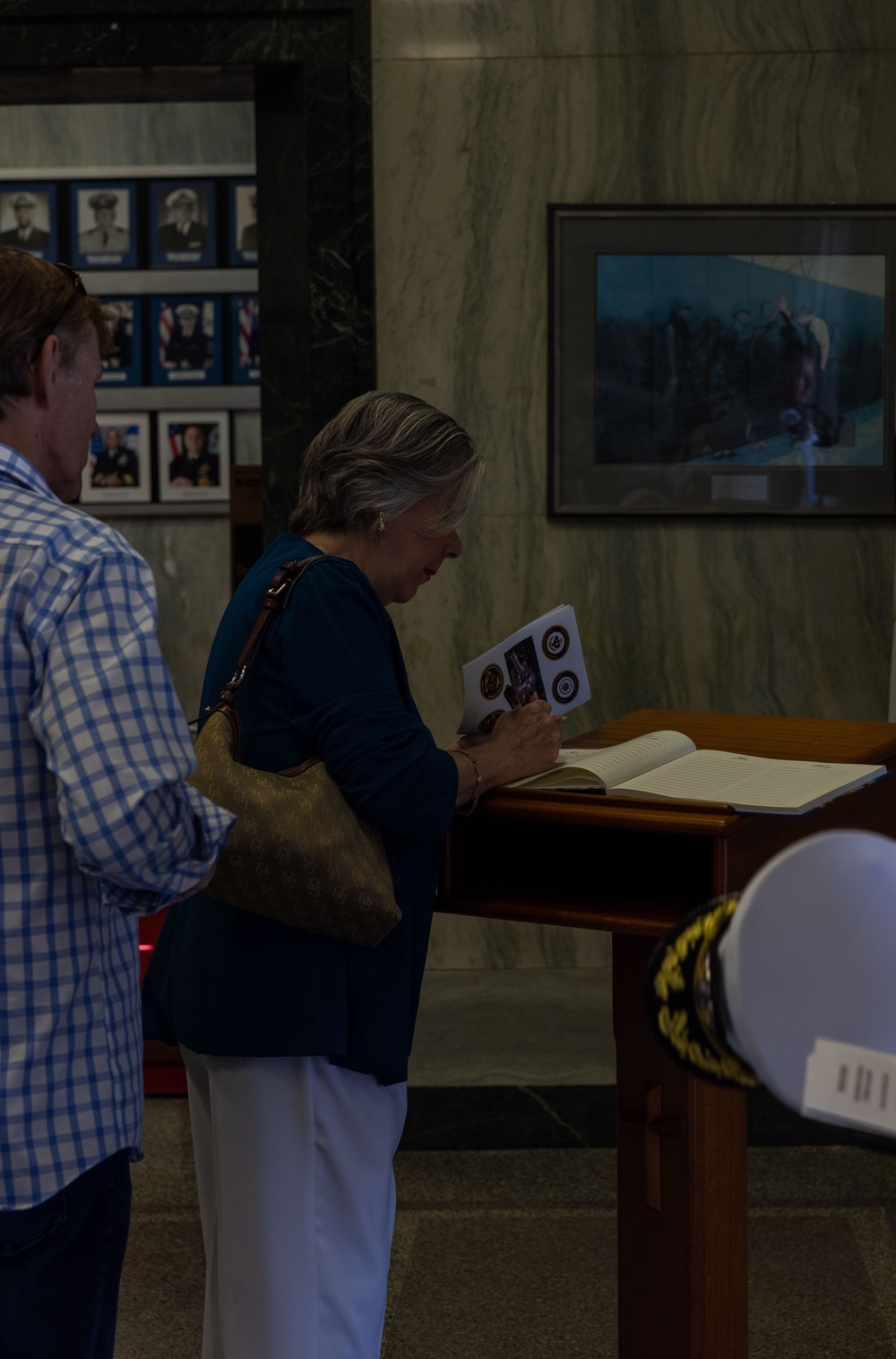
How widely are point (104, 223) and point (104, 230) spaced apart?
0.10ft

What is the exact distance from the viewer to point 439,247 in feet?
13.9

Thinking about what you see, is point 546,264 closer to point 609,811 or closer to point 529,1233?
point 529,1233

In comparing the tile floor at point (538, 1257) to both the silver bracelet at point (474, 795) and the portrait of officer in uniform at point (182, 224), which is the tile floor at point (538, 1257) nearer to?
the silver bracelet at point (474, 795)

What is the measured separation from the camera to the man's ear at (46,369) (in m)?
1.55

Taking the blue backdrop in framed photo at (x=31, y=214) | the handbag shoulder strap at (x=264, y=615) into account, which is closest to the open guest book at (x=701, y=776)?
the handbag shoulder strap at (x=264, y=615)

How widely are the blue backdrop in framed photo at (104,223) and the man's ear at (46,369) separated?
16.2 ft

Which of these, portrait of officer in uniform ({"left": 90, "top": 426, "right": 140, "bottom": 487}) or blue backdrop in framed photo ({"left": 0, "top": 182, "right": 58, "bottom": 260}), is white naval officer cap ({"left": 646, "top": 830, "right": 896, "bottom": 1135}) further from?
blue backdrop in framed photo ({"left": 0, "top": 182, "right": 58, "bottom": 260})

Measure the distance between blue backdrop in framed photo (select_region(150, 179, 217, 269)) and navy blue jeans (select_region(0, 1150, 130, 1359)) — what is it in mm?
5196

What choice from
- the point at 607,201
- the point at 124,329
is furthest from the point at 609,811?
the point at 124,329

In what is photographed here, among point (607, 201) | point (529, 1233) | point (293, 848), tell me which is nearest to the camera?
point (293, 848)

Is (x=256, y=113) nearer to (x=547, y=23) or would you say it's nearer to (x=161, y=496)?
(x=547, y=23)

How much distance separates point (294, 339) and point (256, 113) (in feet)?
2.23

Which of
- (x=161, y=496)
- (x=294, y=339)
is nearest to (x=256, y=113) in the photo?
(x=294, y=339)

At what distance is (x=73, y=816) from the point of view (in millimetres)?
1407
